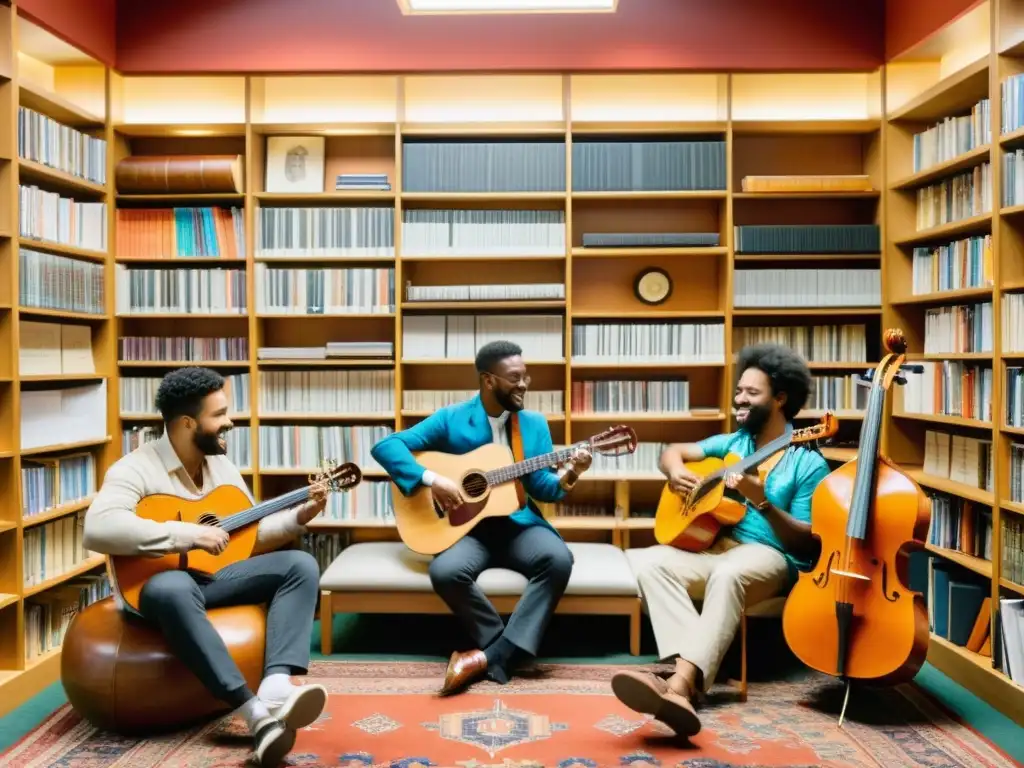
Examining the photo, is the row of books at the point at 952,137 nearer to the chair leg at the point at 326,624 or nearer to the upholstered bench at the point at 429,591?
the upholstered bench at the point at 429,591

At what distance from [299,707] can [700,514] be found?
1.53 m

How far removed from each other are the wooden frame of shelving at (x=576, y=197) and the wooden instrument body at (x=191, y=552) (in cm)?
127

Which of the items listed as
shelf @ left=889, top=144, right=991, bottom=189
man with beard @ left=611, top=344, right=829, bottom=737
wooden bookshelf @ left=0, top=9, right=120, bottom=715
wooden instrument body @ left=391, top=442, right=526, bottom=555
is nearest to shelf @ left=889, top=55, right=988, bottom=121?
shelf @ left=889, top=144, right=991, bottom=189

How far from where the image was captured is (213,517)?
9.27 feet

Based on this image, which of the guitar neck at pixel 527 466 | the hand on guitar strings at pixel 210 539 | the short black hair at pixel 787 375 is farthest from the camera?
the guitar neck at pixel 527 466

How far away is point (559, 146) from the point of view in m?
4.11

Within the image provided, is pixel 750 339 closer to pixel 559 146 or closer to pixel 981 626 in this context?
pixel 559 146

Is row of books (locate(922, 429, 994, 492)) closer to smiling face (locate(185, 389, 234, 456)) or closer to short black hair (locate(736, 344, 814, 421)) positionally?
short black hair (locate(736, 344, 814, 421))

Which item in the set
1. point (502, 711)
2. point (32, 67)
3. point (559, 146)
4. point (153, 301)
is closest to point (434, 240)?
point (559, 146)

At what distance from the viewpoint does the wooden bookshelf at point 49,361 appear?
3.12m

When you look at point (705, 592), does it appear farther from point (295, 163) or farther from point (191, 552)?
point (295, 163)

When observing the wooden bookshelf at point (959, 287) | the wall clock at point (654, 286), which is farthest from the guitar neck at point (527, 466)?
the wooden bookshelf at point (959, 287)

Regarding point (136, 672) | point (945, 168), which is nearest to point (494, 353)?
point (136, 672)

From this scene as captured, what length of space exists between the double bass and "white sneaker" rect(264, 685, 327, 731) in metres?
1.49
